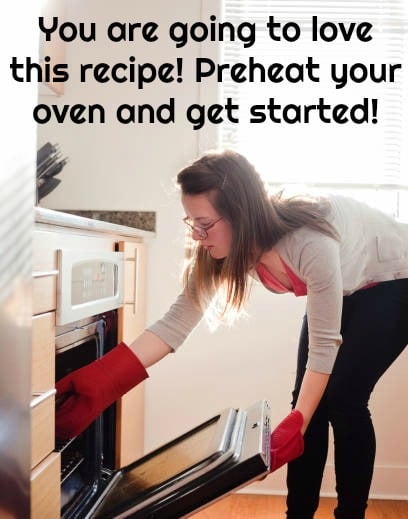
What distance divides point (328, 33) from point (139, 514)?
1925 millimetres

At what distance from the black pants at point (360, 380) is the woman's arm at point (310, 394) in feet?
0.36

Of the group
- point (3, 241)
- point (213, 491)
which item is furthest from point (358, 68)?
point (3, 241)

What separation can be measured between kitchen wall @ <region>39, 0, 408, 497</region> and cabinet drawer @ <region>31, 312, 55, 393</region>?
1.32 metres

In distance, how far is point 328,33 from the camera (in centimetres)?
244

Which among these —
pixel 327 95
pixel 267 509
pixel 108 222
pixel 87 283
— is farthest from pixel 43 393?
pixel 327 95

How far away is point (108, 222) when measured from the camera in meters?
2.01

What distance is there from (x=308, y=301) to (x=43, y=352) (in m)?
0.57

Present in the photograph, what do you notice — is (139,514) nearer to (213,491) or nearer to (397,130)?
(213,491)

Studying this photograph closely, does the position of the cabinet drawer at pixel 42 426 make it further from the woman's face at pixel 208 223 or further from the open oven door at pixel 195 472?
the woman's face at pixel 208 223

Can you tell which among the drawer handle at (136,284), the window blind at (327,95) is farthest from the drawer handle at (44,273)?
the window blind at (327,95)

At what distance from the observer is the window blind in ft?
7.93

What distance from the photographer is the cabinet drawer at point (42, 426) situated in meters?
0.94

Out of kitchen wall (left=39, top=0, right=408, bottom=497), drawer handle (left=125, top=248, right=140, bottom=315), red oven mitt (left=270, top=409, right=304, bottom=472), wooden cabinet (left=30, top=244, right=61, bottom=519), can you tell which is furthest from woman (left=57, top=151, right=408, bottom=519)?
kitchen wall (left=39, top=0, right=408, bottom=497)

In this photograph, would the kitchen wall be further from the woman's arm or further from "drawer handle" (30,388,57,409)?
"drawer handle" (30,388,57,409)
